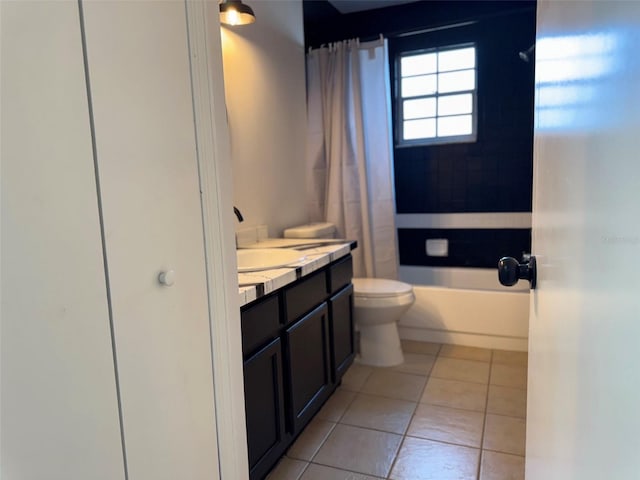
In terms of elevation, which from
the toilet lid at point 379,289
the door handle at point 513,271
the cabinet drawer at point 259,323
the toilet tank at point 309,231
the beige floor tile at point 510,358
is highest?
the door handle at point 513,271

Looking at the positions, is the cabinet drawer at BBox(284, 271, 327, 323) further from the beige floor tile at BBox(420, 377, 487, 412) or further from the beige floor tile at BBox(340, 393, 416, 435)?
the beige floor tile at BBox(420, 377, 487, 412)

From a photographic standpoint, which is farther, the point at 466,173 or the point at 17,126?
the point at 466,173

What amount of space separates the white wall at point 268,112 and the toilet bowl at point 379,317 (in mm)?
678

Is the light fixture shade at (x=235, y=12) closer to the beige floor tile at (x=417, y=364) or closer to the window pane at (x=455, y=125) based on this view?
the beige floor tile at (x=417, y=364)

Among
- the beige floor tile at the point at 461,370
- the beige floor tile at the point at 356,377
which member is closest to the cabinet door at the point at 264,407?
the beige floor tile at the point at 356,377

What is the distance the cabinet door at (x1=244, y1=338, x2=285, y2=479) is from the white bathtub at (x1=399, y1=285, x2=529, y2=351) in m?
1.61

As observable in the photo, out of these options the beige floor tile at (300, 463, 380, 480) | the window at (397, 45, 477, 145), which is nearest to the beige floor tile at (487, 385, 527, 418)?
the beige floor tile at (300, 463, 380, 480)

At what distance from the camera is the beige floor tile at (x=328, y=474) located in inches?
64.1

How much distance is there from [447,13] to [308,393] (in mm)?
2988

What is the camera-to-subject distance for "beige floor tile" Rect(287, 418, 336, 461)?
1788mm

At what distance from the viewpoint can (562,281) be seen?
2.22ft

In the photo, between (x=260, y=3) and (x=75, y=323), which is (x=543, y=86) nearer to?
(x=75, y=323)

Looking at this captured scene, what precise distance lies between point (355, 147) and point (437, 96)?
3.18 feet

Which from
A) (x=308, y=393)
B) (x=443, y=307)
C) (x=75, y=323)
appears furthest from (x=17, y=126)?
(x=443, y=307)
